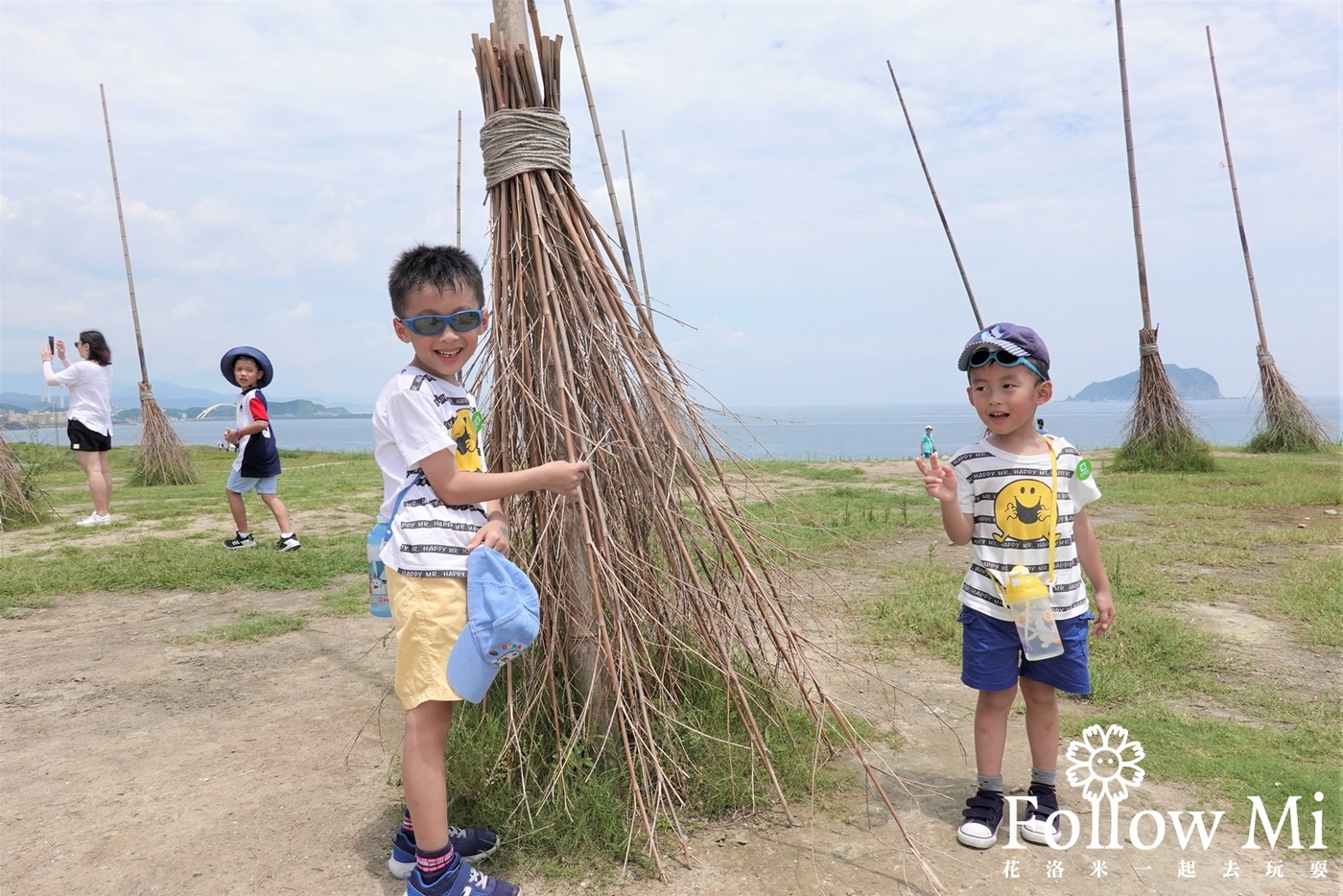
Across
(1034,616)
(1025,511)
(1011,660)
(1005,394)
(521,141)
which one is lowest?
(1011,660)

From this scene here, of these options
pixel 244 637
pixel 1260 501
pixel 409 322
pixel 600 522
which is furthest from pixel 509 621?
pixel 1260 501

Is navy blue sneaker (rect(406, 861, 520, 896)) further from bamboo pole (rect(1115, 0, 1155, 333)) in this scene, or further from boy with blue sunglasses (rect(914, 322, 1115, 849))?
bamboo pole (rect(1115, 0, 1155, 333))

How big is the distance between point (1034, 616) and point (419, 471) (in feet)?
5.45

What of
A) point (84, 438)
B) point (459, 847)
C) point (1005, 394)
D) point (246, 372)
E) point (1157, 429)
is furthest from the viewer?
point (1157, 429)

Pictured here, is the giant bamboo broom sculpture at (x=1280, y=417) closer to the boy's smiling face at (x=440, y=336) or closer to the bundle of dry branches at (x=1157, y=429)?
the bundle of dry branches at (x=1157, y=429)

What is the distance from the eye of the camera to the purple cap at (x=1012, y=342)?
7.67ft

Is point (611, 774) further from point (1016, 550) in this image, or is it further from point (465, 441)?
point (1016, 550)

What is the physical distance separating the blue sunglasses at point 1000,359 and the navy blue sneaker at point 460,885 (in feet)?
6.02

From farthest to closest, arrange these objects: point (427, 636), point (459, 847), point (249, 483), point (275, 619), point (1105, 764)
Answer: point (249, 483) → point (275, 619) → point (1105, 764) → point (459, 847) → point (427, 636)

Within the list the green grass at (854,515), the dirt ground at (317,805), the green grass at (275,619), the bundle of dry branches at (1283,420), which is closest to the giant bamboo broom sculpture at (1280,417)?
the bundle of dry branches at (1283,420)

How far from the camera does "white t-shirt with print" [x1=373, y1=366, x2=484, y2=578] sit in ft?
6.41

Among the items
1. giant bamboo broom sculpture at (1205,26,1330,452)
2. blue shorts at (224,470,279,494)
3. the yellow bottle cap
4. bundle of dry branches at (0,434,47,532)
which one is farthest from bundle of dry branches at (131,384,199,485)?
giant bamboo broom sculpture at (1205,26,1330,452)

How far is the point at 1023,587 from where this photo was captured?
2.32 meters

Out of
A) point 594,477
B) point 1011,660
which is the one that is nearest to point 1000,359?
point 1011,660
